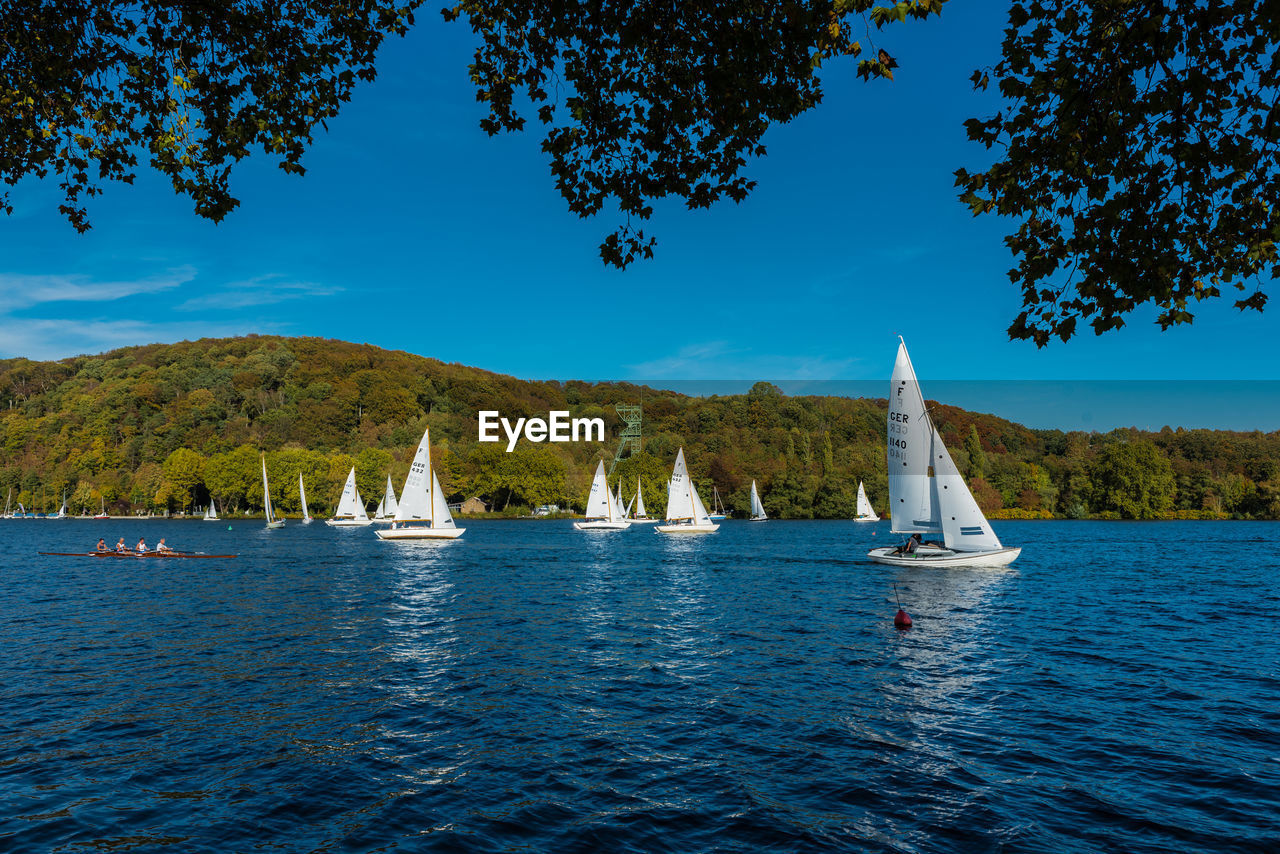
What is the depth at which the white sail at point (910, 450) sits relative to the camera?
44562mm

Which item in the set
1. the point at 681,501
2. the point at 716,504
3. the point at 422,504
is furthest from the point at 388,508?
the point at 716,504

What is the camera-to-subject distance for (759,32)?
8.08 meters

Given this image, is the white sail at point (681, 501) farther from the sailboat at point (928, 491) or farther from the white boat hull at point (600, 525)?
the sailboat at point (928, 491)

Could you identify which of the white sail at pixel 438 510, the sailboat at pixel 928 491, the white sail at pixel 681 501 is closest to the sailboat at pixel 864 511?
the white sail at pixel 681 501

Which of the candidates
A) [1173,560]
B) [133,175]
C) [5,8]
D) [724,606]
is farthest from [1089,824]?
[1173,560]

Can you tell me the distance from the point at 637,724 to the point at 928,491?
34478 mm

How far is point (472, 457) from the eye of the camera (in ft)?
516

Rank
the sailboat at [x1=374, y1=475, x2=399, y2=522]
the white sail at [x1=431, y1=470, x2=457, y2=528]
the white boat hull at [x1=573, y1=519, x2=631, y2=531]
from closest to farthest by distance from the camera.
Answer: the white sail at [x1=431, y1=470, x2=457, y2=528], the white boat hull at [x1=573, y1=519, x2=631, y2=531], the sailboat at [x1=374, y1=475, x2=399, y2=522]

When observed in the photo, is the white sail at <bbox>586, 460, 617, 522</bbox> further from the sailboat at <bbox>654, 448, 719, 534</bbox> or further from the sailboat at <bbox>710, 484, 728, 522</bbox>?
the sailboat at <bbox>710, 484, 728, 522</bbox>

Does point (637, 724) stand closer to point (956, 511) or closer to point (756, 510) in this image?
point (956, 511)

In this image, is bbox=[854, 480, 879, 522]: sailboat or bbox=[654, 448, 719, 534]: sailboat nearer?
bbox=[654, 448, 719, 534]: sailboat

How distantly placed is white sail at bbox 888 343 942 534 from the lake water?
36.5ft

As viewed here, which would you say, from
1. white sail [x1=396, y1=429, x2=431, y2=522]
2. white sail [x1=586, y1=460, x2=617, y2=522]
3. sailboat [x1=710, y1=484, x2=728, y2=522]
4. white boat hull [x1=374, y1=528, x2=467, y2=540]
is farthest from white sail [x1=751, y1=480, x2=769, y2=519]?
white sail [x1=396, y1=429, x2=431, y2=522]

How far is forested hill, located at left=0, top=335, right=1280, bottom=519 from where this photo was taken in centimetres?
14588
